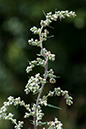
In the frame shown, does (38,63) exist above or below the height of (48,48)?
below

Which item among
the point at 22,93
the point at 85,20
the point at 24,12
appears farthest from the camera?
the point at 22,93

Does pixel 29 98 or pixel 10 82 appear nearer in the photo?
pixel 10 82

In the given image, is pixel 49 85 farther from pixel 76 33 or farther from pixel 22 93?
pixel 76 33

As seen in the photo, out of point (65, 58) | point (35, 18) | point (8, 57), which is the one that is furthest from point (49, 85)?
point (35, 18)

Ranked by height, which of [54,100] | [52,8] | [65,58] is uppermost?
[52,8]

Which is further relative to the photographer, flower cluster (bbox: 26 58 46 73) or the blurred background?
the blurred background

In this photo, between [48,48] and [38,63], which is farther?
[48,48]

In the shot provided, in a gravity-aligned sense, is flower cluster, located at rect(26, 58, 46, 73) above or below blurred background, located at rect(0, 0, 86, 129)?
below

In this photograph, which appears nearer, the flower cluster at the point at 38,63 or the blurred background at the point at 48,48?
the flower cluster at the point at 38,63
